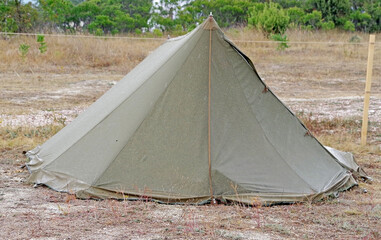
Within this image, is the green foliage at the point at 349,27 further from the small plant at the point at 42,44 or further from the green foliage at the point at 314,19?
the small plant at the point at 42,44

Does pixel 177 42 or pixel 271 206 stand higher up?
pixel 177 42

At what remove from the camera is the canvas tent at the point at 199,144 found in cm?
488

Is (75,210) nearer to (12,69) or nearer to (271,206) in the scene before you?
(271,206)

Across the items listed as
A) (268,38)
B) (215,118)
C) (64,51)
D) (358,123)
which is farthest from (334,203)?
(268,38)

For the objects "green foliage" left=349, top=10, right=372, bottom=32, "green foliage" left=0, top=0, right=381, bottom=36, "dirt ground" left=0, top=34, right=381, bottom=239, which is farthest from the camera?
"green foliage" left=349, top=10, right=372, bottom=32

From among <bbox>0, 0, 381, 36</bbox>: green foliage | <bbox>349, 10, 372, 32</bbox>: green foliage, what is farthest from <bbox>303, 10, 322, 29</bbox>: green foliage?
<bbox>349, 10, 372, 32</bbox>: green foliage

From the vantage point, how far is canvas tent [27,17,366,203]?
4.88 meters

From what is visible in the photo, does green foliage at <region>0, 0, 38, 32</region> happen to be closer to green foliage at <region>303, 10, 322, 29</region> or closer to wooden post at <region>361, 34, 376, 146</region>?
green foliage at <region>303, 10, 322, 29</region>

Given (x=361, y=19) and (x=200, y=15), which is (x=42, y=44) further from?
(x=361, y=19)

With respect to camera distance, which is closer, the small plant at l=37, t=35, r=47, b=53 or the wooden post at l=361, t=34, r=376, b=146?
the wooden post at l=361, t=34, r=376, b=146

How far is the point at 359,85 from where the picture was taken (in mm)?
14359

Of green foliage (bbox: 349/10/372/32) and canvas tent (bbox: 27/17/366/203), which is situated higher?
green foliage (bbox: 349/10/372/32)

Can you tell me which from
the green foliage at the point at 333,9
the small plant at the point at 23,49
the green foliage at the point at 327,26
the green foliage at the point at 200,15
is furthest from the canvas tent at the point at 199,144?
the green foliage at the point at 333,9

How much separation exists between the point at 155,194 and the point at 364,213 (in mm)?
1807
